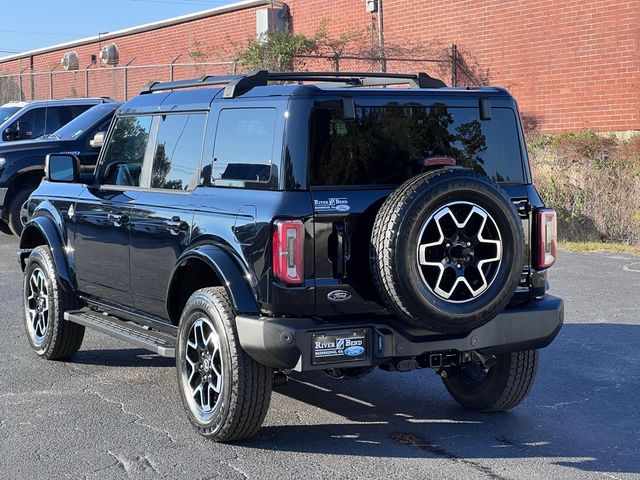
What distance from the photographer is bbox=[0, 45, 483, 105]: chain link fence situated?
78.5 feet

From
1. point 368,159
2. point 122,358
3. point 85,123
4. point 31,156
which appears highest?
point 85,123

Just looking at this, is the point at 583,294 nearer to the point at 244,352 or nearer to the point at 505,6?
the point at 244,352

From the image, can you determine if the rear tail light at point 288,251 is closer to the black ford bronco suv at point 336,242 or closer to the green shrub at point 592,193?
the black ford bronco suv at point 336,242

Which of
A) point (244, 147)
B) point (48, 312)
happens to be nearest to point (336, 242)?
point (244, 147)

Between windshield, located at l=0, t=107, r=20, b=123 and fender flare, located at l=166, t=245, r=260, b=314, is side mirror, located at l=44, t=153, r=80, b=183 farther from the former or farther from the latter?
windshield, located at l=0, t=107, r=20, b=123

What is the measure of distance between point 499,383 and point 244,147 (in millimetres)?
2151

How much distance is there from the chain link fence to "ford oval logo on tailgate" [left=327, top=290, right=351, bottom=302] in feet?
55.3

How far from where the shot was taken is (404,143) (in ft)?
19.3

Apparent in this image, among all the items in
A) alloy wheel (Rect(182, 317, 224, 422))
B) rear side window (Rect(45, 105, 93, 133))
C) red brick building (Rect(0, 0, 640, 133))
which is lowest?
alloy wheel (Rect(182, 317, 224, 422))

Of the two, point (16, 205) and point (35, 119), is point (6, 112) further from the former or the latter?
point (16, 205)

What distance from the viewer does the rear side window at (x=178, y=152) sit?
642cm

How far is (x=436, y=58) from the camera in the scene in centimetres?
2434

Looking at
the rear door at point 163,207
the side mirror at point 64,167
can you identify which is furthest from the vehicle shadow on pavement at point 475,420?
the side mirror at point 64,167

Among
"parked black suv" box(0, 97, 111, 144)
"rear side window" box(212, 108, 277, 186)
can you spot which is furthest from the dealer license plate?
"parked black suv" box(0, 97, 111, 144)
